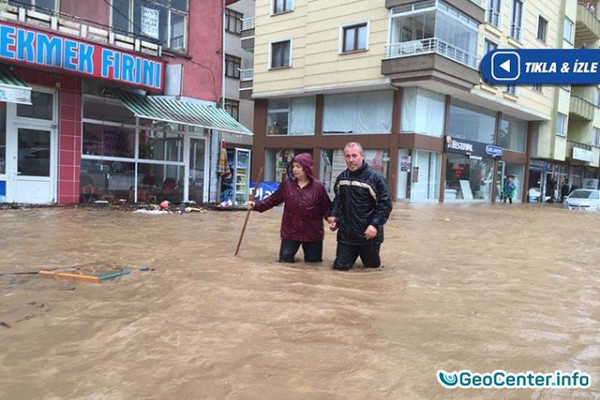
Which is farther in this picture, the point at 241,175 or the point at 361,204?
the point at 241,175

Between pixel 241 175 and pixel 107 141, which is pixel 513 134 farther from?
pixel 107 141

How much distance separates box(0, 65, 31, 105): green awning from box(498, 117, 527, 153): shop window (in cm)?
2737

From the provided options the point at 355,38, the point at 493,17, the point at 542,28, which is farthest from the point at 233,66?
the point at 542,28

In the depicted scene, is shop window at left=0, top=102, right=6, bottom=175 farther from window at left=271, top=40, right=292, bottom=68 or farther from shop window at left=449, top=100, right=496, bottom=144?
shop window at left=449, top=100, right=496, bottom=144

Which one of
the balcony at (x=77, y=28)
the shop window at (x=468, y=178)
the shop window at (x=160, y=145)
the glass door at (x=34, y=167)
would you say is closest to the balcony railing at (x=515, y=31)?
the shop window at (x=468, y=178)

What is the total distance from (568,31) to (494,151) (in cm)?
1217

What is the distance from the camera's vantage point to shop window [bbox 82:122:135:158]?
13602 millimetres

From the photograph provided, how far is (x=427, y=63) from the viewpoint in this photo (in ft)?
72.2

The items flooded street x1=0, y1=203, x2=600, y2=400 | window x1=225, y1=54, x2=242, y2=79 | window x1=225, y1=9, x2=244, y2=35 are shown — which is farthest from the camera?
window x1=225, y1=54, x2=242, y2=79

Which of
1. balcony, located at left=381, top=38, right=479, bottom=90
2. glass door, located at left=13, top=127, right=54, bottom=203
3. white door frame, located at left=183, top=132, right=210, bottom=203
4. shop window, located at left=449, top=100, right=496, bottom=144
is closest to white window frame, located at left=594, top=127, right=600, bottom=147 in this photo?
shop window, located at left=449, top=100, right=496, bottom=144

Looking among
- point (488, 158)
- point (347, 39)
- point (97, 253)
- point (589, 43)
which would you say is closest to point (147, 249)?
point (97, 253)

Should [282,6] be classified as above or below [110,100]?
above

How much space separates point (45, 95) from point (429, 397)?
12.7 m

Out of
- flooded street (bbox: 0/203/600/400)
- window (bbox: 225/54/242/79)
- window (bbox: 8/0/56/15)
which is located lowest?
flooded street (bbox: 0/203/600/400)
